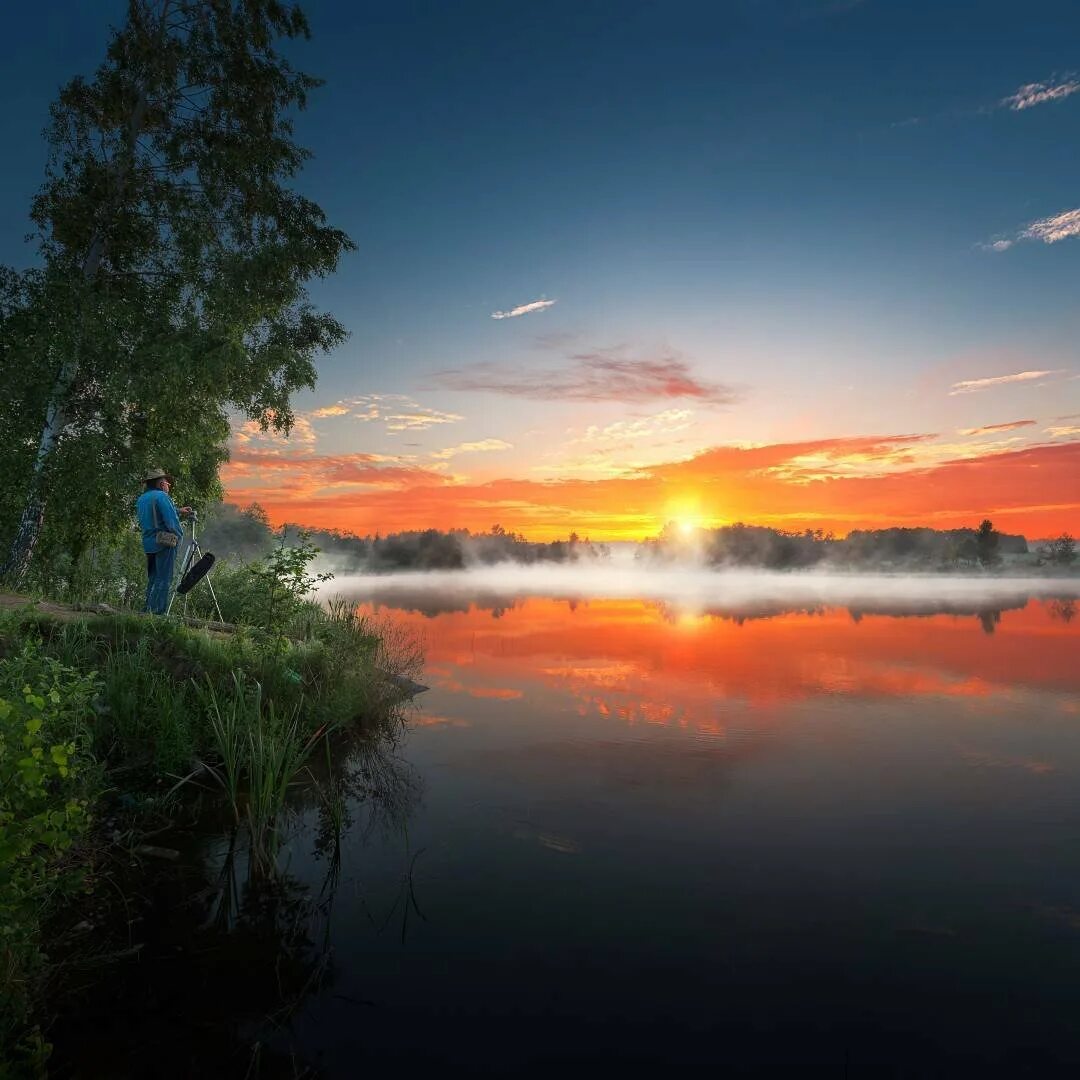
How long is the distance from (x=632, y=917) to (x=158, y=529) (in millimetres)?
13809

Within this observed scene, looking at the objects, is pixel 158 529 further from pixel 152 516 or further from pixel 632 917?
pixel 632 917

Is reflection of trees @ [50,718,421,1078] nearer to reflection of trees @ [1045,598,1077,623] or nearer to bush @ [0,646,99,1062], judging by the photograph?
bush @ [0,646,99,1062]

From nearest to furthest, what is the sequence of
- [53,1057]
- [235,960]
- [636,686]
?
[53,1057]
[235,960]
[636,686]

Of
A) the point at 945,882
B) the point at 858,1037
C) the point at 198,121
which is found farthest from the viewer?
the point at 198,121

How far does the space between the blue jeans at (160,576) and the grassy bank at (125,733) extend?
8.98 ft

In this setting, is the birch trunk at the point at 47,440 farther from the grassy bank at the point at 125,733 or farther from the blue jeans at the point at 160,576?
the grassy bank at the point at 125,733

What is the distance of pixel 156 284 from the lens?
868 inches

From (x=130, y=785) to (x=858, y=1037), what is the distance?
8588 millimetres

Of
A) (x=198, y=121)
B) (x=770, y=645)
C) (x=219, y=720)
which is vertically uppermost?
(x=198, y=121)

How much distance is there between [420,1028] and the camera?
5.05 metres

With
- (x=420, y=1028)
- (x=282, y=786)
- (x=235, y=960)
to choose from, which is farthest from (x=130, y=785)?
(x=420, y=1028)

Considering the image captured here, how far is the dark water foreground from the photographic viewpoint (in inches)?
192

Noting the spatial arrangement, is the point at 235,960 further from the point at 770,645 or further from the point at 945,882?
the point at 770,645

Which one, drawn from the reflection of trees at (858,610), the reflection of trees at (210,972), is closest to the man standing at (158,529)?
the reflection of trees at (210,972)
